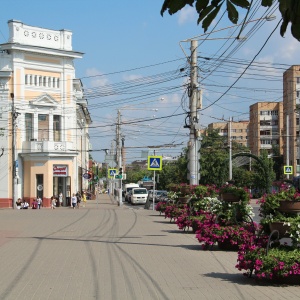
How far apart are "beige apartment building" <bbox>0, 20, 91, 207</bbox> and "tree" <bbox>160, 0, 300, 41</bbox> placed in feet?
148

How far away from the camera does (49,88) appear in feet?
166

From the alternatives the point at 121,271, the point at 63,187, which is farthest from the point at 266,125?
the point at 121,271

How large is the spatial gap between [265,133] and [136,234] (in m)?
86.7

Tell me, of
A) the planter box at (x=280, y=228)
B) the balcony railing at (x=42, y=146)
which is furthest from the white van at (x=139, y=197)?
the planter box at (x=280, y=228)

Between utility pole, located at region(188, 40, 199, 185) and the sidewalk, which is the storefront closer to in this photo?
utility pole, located at region(188, 40, 199, 185)

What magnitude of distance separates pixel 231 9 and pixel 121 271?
8.70 meters

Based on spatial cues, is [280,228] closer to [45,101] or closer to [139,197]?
[45,101]

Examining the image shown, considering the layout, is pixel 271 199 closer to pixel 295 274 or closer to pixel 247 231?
pixel 295 274

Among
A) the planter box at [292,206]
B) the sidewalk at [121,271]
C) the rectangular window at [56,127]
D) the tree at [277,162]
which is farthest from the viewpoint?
the tree at [277,162]

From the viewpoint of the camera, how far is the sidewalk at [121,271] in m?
8.96

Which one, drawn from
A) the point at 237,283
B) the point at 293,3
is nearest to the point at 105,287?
the point at 237,283

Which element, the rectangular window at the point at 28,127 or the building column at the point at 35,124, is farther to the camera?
the rectangular window at the point at 28,127

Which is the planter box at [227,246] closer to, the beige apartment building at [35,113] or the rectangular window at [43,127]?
the beige apartment building at [35,113]

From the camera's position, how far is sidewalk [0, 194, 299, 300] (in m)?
8.96
